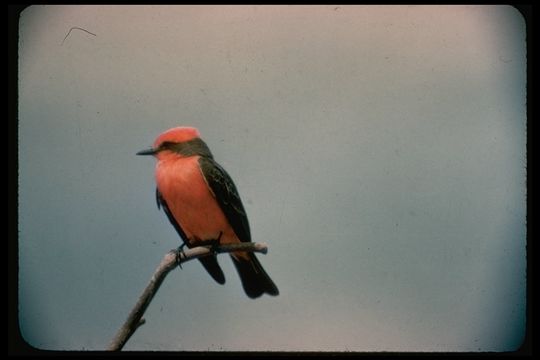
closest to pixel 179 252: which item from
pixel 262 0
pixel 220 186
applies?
pixel 220 186

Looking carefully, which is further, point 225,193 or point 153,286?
point 225,193

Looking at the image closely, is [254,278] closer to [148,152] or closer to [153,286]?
[153,286]

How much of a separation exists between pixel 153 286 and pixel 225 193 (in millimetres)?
474

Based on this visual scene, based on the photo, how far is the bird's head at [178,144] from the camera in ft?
8.02

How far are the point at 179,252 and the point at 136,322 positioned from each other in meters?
0.33

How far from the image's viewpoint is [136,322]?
232 cm

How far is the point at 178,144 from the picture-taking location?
2.46 m

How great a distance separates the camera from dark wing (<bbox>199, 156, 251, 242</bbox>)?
246cm

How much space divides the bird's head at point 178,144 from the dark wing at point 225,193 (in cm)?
5

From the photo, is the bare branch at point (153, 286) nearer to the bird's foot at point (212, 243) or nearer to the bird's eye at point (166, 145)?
the bird's foot at point (212, 243)

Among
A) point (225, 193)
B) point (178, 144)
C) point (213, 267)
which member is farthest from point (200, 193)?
point (213, 267)

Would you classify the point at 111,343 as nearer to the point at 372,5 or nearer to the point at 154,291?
the point at 154,291

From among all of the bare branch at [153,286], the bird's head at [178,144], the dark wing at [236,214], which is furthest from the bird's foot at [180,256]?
the bird's head at [178,144]

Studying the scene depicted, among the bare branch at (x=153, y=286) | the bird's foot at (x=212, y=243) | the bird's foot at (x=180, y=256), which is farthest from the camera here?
the bird's foot at (x=212, y=243)
